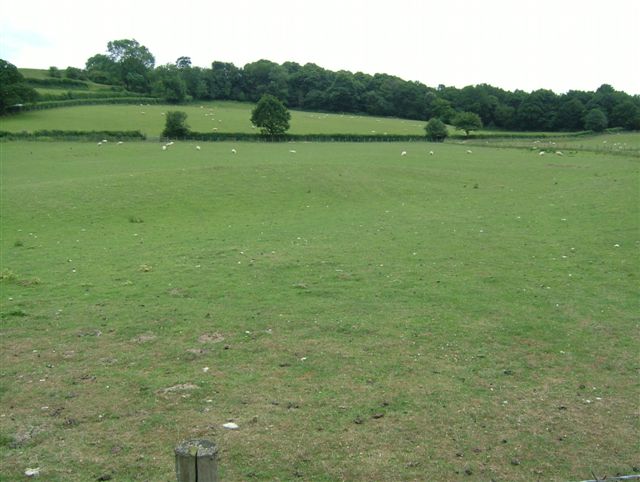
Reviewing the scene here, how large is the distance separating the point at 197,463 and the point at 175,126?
74.3 m

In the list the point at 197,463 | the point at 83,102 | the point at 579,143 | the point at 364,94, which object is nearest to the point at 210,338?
the point at 197,463

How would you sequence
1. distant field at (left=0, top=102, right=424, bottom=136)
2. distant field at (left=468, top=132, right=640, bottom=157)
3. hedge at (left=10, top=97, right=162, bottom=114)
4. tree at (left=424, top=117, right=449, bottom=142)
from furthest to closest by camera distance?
tree at (left=424, top=117, right=449, bottom=142)
hedge at (left=10, top=97, right=162, bottom=114)
distant field at (left=0, top=102, right=424, bottom=136)
distant field at (left=468, top=132, right=640, bottom=157)

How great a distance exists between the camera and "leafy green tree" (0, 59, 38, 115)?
262 feet

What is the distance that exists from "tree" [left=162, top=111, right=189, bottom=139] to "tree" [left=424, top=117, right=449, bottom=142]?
3971 cm

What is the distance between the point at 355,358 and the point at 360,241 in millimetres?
11806

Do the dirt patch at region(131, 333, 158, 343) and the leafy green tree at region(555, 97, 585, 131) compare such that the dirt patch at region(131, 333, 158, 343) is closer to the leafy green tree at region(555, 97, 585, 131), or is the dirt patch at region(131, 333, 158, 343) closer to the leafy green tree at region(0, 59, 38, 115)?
the leafy green tree at region(0, 59, 38, 115)

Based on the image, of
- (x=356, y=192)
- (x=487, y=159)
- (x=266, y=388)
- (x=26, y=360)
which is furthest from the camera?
(x=487, y=159)

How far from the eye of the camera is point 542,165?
51906 millimetres

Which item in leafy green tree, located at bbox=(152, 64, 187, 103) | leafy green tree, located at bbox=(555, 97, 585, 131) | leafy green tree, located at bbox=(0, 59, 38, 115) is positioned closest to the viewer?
leafy green tree, located at bbox=(0, 59, 38, 115)

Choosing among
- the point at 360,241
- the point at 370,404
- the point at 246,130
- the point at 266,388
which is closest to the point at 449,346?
the point at 370,404

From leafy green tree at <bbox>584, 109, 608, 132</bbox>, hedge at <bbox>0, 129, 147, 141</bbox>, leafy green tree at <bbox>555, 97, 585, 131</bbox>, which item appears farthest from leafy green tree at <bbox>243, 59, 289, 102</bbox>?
hedge at <bbox>0, 129, 147, 141</bbox>

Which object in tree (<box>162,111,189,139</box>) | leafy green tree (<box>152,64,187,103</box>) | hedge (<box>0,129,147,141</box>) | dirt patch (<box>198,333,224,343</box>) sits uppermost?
leafy green tree (<box>152,64,187,103</box>)

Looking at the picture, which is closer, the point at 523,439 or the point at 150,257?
the point at 523,439

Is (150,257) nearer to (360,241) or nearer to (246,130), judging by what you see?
(360,241)
